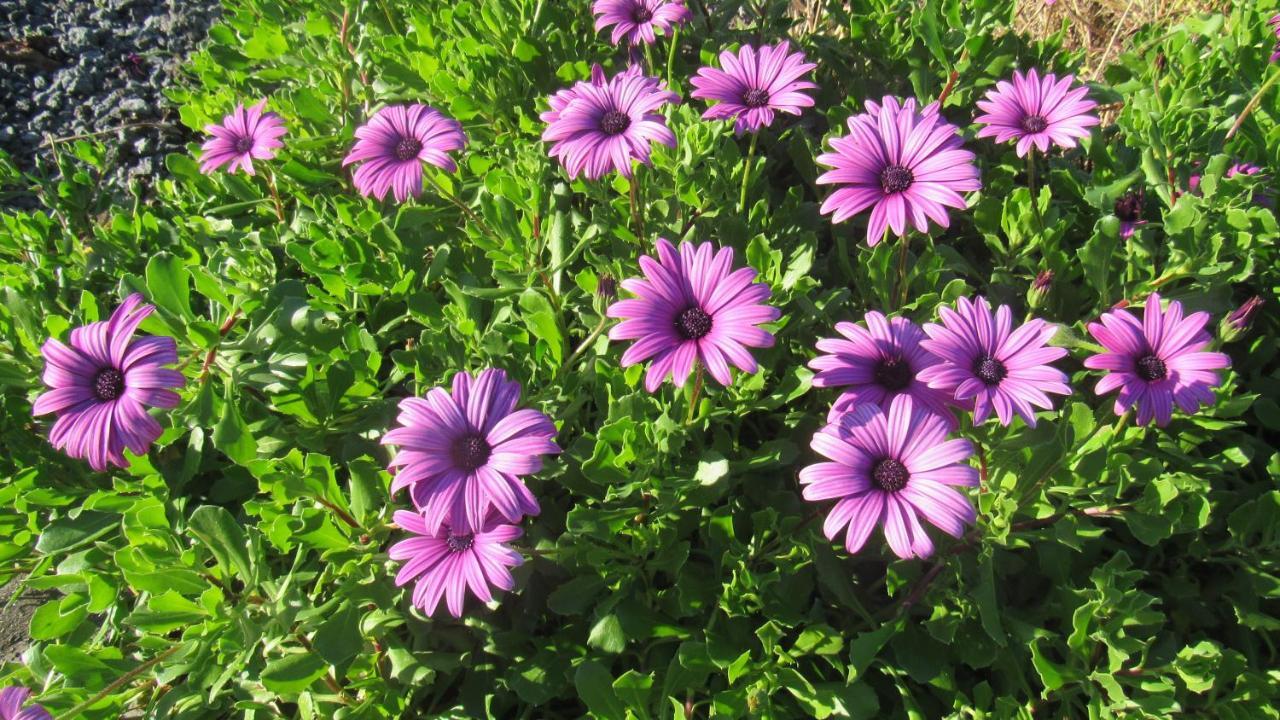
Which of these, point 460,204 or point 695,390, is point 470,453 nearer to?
point 695,390

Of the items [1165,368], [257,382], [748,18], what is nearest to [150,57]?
[748,18]

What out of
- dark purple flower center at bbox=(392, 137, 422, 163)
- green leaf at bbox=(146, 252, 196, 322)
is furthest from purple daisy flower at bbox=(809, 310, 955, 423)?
green leaf at bbox=(146, 252, 196, 322)

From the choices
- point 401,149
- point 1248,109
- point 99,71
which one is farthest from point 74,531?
point 99,71

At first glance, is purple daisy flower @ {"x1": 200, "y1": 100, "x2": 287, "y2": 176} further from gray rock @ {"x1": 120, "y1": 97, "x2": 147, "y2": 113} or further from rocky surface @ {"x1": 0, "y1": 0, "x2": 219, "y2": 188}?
gray rock @ {"x1": 120, "y1": 97, "x2": 147, "y2": 113}

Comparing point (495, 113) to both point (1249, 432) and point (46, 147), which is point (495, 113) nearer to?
point (1249, 432)

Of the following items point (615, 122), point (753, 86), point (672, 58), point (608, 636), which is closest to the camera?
point (608, 636)

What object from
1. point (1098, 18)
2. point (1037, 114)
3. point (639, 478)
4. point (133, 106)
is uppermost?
point (1098, 18)
